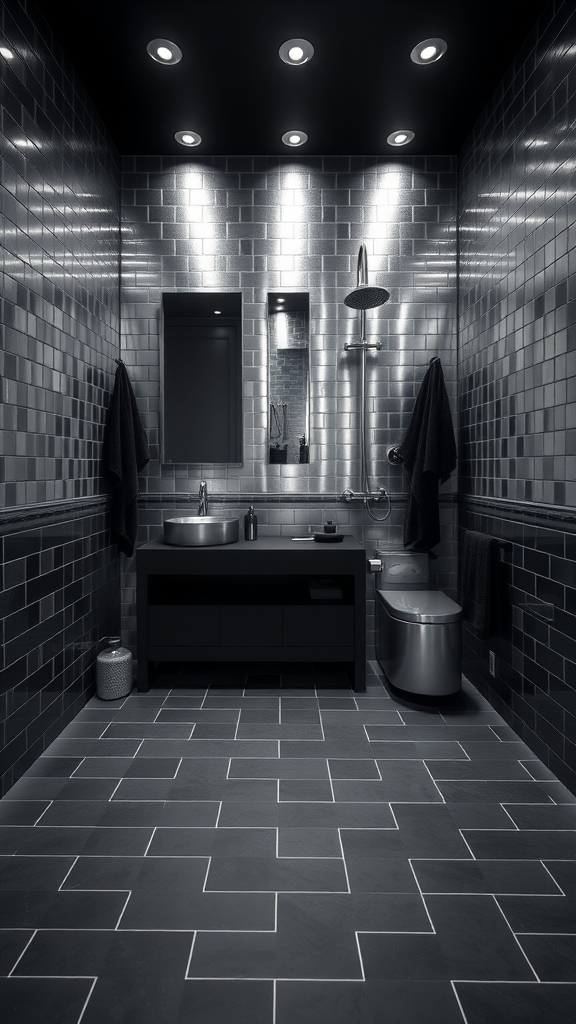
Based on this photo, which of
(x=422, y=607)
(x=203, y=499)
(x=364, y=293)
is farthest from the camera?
(x=203, y=499)

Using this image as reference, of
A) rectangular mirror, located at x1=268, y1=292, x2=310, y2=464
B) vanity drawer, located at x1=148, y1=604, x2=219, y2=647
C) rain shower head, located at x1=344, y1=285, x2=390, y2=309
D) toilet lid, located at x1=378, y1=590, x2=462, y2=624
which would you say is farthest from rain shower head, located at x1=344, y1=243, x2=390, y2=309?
vanity drawer, located at x1=148, y1=604, x2=219, y2=647

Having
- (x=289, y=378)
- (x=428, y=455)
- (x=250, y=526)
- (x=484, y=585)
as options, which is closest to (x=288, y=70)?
(x=289, y=378)

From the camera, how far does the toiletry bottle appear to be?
348cm

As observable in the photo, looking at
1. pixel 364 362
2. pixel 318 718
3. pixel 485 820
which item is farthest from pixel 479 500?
pixel 485 820

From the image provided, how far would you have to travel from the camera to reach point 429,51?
271 centimetres

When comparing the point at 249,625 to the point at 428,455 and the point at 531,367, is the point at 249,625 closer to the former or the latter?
the point at 428,455

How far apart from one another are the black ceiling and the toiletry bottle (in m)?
2.18

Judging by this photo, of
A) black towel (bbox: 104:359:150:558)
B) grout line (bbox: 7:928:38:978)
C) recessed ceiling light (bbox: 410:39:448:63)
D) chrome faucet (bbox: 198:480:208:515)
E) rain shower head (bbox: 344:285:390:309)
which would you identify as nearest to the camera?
grout line (bbox: 7:928:38:978)

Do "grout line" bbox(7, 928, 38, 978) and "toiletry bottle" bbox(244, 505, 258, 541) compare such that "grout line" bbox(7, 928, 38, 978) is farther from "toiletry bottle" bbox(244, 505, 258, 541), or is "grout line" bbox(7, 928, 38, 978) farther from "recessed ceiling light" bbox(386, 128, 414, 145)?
"recessed ceiling light" bbox(386, 128, 414, 145)

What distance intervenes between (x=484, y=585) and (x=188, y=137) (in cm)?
297

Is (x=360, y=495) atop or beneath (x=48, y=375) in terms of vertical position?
beneath

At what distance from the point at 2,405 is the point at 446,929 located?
83.4 inches

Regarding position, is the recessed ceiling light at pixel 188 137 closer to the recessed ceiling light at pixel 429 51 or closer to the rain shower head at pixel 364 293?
the rain shower head at pixel 364 293

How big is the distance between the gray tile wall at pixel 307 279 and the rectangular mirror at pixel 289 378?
5 centimetres
